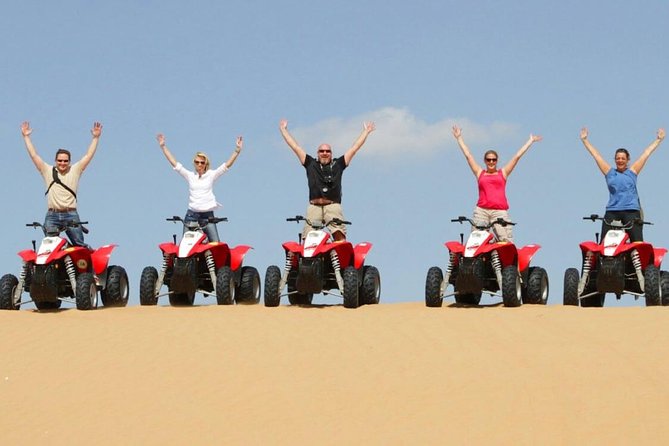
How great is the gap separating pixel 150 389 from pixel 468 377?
3.21 meters

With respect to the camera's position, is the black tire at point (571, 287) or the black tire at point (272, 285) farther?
the black tire at point (571, 287)

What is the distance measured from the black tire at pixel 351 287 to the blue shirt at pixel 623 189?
3.82 m

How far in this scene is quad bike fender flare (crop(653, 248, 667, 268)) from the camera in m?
18.0

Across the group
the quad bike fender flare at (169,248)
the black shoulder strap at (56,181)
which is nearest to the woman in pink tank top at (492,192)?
the quad bike fender flare at (169,248)

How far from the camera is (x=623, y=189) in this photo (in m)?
17.8

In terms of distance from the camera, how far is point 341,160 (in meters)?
17.7

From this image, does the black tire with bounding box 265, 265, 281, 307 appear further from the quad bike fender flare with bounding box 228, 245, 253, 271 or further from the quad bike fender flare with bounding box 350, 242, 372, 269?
the quad bike fender flare with bounding box 228, 245, 253, 271

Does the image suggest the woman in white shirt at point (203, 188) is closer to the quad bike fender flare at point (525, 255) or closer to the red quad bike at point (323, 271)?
the red quad bike at point (323, 271)

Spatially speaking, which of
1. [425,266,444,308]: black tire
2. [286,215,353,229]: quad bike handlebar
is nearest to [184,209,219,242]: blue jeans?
[286,215,353,229]: quad bike handlebar

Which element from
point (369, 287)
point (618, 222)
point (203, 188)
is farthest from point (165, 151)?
point (618, 222)

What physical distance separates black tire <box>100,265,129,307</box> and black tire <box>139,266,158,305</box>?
407 mm

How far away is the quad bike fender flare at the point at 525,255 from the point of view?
18.0m

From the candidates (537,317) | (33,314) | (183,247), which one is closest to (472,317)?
(537,317)

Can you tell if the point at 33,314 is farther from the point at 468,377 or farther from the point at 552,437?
the point at 552,437
